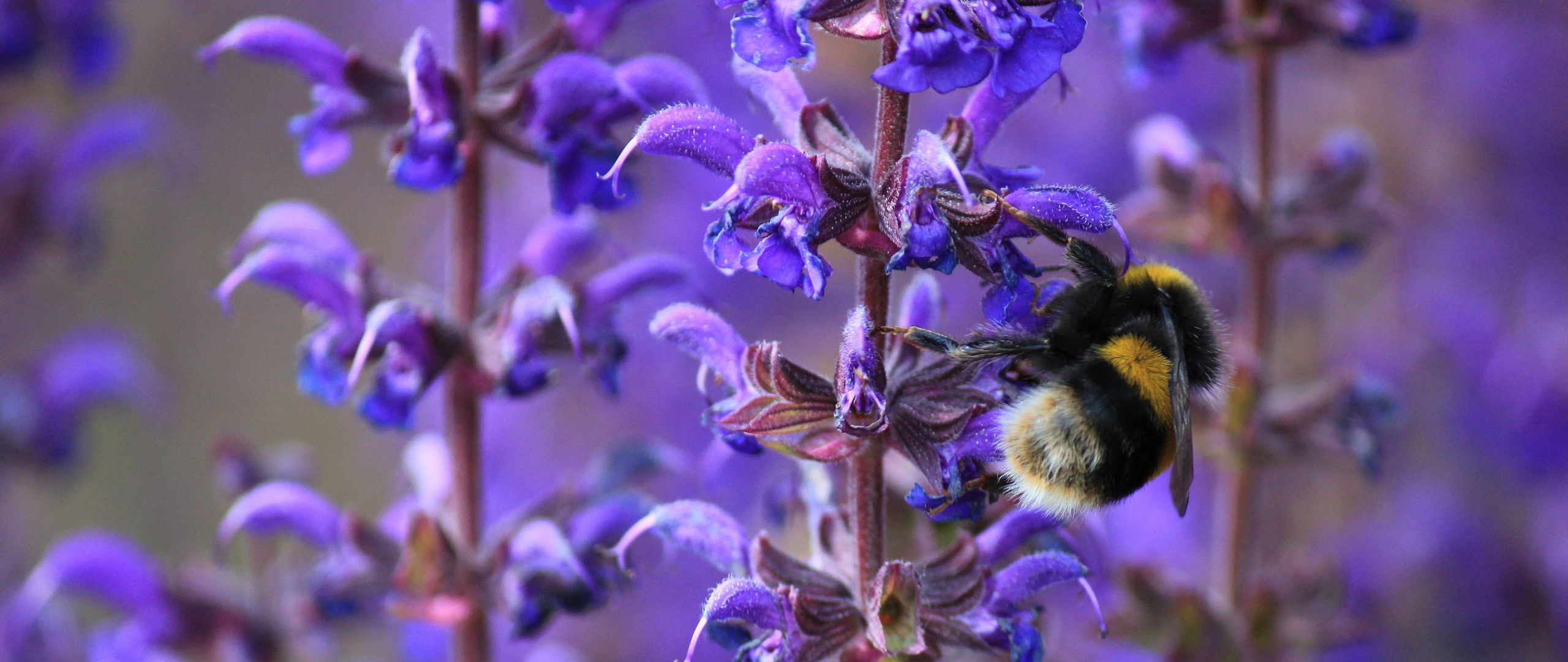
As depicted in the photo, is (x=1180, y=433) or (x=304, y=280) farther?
(x=304, y=280)

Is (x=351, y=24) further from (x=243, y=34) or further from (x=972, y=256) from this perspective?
(x=972, y=256)

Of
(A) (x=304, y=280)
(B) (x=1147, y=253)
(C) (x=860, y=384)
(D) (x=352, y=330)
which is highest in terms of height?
(C) (x=860, y=384)

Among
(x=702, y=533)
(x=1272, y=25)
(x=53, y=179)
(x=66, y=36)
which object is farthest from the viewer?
(x=53, y=179)

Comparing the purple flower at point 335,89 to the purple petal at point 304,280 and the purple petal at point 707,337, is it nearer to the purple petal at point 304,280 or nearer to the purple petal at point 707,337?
the purple petal at point 304,280

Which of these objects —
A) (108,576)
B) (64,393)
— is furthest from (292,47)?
(64,393)

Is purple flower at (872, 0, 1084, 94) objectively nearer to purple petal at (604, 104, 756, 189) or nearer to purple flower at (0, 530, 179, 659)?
purple petal at (604, 104, 756, 189)

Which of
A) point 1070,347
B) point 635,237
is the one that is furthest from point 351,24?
point 1070,347

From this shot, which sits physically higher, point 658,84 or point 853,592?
point 658,84

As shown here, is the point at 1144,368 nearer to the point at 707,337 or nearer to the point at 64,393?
the point at 707,337
